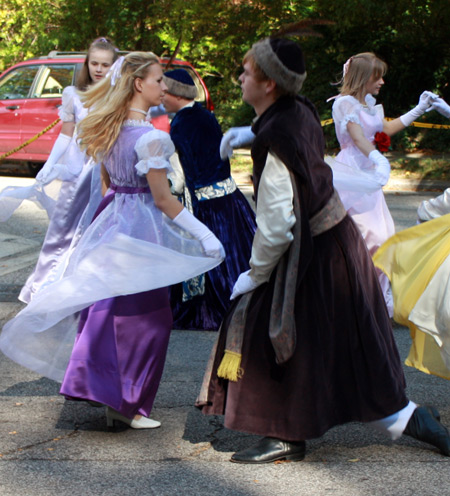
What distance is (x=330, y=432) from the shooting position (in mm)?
3904

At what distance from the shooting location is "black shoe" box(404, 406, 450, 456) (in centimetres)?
355

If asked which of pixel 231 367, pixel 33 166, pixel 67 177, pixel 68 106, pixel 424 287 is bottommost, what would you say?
pixel 33 166

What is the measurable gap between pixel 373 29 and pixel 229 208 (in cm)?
1343

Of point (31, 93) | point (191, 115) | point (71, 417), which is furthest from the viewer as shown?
point (31, 93)

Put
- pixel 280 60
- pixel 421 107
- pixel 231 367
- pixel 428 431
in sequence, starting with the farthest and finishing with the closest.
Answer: pixel 421 107, pixel 428 431, pixel 231 367, pixel 280 60

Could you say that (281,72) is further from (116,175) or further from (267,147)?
(116,175)

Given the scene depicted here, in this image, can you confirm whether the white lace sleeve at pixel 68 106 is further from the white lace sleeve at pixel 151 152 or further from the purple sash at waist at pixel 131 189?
the white lace sleeve at pixel 151 152

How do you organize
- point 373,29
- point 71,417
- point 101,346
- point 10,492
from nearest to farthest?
point 10,492 < point 101,346 < point 71,417 < point 373,29

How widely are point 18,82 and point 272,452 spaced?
1158cm

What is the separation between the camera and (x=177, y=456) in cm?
362

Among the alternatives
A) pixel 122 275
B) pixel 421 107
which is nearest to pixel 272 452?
pixel 122 275

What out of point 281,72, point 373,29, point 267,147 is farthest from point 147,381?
point 373,29

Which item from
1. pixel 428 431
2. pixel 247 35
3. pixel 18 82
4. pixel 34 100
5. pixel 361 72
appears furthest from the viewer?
pixel 247 35

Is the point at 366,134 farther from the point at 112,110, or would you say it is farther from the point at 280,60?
the point at 280,60
